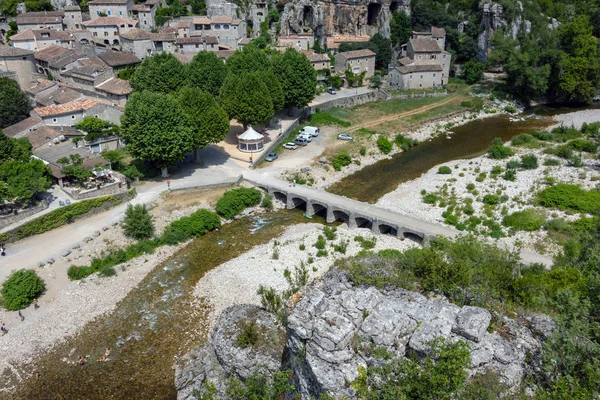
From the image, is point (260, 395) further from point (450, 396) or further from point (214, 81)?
point (214, 81)

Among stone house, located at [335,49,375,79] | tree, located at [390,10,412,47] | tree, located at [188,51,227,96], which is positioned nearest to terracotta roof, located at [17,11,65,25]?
tree, located at [188,51,227,96]

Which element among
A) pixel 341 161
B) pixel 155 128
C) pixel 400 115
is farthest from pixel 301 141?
pixel 155 128

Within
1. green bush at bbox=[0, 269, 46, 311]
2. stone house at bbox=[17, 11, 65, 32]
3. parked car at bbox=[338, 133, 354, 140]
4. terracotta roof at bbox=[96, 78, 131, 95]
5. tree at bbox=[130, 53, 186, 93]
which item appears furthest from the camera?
stone house at bbox=[17, 11, 65, 32]

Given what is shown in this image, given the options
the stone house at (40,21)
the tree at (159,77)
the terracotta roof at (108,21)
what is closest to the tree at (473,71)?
the tree at (159,77)

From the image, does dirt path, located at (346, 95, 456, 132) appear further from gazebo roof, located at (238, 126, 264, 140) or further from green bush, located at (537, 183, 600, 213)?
green bush, located at (537, 183, 600, 213)

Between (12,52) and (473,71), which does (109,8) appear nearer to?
(12,52)

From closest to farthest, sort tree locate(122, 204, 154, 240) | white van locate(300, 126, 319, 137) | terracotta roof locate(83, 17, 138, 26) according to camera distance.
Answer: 1. tree locate(122, 204, 154, 240)
2. white van locate(300, 126, 319, 137)
3. terracotta roof locate(83, 17, 138, 26)

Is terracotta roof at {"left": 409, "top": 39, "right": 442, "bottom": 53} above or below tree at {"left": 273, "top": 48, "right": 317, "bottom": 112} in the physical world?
above

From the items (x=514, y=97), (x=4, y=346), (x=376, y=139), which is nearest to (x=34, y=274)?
(x=4, y=346)
